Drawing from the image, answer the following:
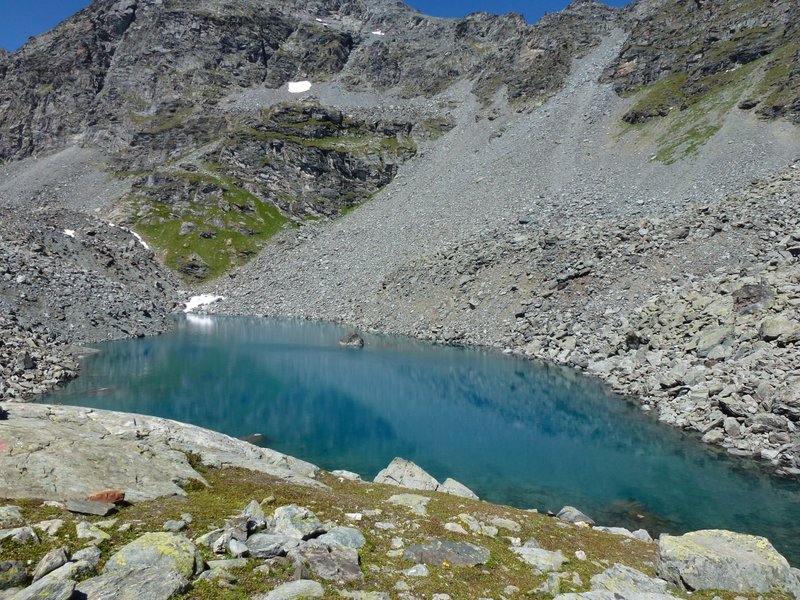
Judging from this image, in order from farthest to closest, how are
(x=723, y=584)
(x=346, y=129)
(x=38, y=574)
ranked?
(x=346, y=129), (x=723, y=584), (x=38, y=574)

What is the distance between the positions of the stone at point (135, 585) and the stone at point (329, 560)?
2.15 m

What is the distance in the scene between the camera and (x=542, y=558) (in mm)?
11875

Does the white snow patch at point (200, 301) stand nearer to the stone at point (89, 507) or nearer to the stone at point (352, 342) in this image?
the stone at point (352, 342)

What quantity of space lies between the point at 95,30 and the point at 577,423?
24039 centimetres

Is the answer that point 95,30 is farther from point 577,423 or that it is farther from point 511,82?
point 577,423

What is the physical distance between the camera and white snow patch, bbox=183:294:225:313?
4138 inches

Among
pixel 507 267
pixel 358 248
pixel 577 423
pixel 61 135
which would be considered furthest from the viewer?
pixel 61 135

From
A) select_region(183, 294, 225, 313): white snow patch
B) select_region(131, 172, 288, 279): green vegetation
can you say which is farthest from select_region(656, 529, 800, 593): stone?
select_region(131, 172, 288, 279): green vegetation

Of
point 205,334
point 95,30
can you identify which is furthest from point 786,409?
point 95,30

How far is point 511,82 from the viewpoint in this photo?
150m

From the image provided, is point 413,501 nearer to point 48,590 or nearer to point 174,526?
point 174,526

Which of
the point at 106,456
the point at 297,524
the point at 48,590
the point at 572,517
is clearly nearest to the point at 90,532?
the point at 48,590

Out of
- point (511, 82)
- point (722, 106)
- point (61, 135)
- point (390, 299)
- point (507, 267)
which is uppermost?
point (511, 82)

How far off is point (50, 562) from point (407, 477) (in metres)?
15.0
